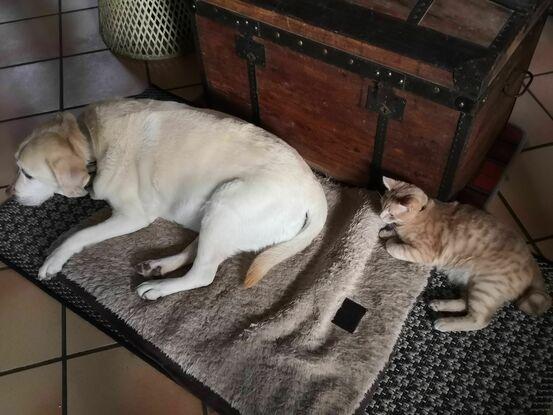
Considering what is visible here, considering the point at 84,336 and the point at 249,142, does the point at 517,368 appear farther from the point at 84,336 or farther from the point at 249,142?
the point at 84,336

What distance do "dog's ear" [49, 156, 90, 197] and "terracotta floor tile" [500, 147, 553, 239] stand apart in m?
1.27

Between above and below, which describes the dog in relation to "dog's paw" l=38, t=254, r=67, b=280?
above

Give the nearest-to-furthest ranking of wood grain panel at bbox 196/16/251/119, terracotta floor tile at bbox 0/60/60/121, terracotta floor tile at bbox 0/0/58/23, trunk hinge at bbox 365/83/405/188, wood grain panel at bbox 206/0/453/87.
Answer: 1. wood grain panel at bbox 206/0/453/87
2. trunk hinge at bbox 365/83/405/188
3. wood grain panel at bbox 196/16/251/119
4. terracotta floor tile at bbox 0/60/60/121
5. terracotta floor tile at bbox 0/0/58/23

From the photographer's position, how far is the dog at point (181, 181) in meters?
1.24

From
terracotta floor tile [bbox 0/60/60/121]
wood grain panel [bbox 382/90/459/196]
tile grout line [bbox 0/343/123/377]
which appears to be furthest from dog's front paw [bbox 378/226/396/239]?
terracotta floor tile [bbox 0/60/60/121]

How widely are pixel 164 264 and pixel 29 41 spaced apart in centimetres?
149

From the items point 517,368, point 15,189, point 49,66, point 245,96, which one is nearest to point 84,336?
point 15,189

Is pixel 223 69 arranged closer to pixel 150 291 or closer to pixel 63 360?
pixel 150 291

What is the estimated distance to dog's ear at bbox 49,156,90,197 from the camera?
123 centimetres

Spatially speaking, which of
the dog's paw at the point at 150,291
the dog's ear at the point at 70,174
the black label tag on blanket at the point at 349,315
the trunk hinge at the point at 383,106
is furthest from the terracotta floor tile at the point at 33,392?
the trunk hinge at the point at 383,106

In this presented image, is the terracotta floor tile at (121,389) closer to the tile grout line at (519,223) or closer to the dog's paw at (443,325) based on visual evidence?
the dog's paw at (443,325)

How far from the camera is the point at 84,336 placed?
1.38m

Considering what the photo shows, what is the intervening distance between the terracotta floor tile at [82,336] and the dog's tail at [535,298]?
3.55 ft

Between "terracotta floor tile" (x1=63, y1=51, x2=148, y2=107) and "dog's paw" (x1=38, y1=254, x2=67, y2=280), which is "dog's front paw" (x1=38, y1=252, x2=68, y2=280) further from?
"terracotta floor tile" (x1=63, y1=51, x2=148, y2=107)
